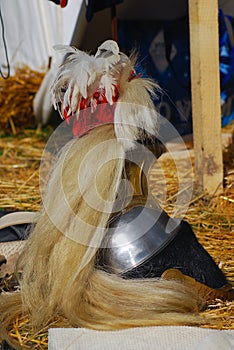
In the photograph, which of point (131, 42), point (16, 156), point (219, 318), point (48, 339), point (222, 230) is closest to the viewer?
point (48, 339)

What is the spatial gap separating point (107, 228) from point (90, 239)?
6cm

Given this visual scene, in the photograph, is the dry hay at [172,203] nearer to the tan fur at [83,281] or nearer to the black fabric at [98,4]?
the tan fur at [83,281]

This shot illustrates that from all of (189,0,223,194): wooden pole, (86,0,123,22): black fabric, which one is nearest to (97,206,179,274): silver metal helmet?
(189,0,223,194): wooden pole

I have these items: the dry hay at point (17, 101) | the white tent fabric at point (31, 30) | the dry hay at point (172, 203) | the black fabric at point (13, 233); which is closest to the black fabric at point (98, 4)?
the dry hay at point (172, 203)

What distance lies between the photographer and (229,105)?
11.1 feet

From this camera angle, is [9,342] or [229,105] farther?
[229,105]

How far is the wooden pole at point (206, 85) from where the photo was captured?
7.11 ft

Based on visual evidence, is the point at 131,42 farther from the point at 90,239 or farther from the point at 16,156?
the point at 90,239

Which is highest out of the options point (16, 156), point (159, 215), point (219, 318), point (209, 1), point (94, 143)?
point (209, 1)

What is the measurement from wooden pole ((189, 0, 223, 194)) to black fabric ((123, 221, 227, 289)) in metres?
0.73

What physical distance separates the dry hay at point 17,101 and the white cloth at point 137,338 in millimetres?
2613

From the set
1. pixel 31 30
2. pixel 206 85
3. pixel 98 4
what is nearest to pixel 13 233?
pixel 206 85

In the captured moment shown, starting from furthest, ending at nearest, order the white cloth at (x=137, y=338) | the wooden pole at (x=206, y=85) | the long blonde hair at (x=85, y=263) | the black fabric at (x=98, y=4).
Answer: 1. the black fabric at (x=98, y=4)
2. the wooden pole at (x=206, y=85)
3. the long blonde hair at (x=85, y=263)
4. the white cloth at (x=137, y=338)

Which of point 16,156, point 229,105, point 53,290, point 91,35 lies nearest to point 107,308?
point 53,290
